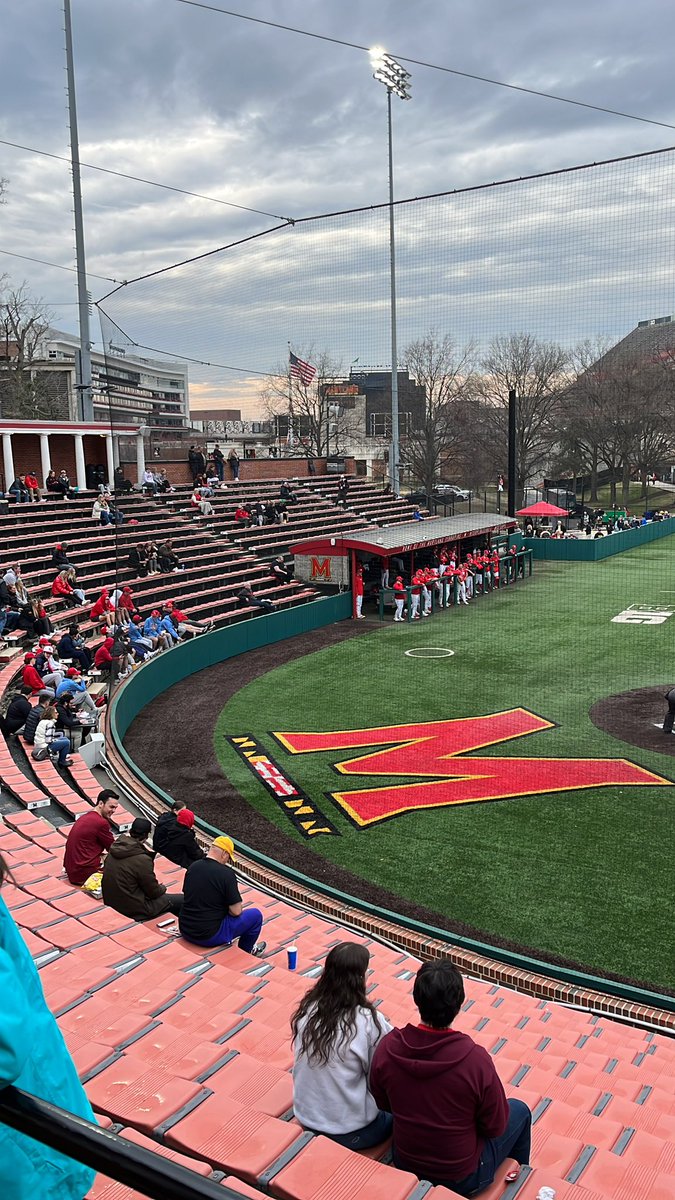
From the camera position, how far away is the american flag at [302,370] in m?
33.8

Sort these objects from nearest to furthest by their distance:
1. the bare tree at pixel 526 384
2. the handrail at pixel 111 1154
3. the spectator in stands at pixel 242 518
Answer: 1. the handrail at pixel 111 1154
2. the bare tree at pixel 526 384
3. the spectator in stands at pixel 242 518

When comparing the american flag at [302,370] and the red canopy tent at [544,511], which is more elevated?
the american flag at [302,370]

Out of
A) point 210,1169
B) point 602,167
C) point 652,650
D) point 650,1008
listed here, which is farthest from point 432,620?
point 210,1169

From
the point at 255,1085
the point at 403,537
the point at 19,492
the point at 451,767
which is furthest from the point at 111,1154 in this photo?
the point at 403,537

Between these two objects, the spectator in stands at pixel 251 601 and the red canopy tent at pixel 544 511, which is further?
the red canopy tent at pixel 544 511

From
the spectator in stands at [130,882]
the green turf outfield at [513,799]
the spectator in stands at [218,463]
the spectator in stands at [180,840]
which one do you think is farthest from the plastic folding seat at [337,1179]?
the spectator in stands at [218,463]

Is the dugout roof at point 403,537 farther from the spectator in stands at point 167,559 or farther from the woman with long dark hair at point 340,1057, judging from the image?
the woman with long dark hair at point 340,1057

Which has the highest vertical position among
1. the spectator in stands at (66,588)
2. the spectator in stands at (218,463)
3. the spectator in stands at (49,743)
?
the spectator in stands at (218,463)

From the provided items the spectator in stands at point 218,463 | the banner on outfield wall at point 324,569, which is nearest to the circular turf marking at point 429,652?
the banner on outfield wall at point 324,569

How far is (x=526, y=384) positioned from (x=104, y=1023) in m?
31.5

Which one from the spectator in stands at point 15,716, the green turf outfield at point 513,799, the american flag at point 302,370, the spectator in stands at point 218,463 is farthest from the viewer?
the spectator in stands at point 218,463

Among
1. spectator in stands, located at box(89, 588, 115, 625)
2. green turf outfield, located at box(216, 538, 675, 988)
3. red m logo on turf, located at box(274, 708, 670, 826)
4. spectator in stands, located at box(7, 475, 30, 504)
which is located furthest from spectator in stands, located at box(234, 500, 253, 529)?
red m logo on turf, located at box(274, 708, 670, 826)

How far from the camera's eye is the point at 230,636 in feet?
68.0

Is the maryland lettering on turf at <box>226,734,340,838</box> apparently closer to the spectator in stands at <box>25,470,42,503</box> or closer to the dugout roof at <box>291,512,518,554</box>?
the dugout roof at <box>291,512,518,554</box>
